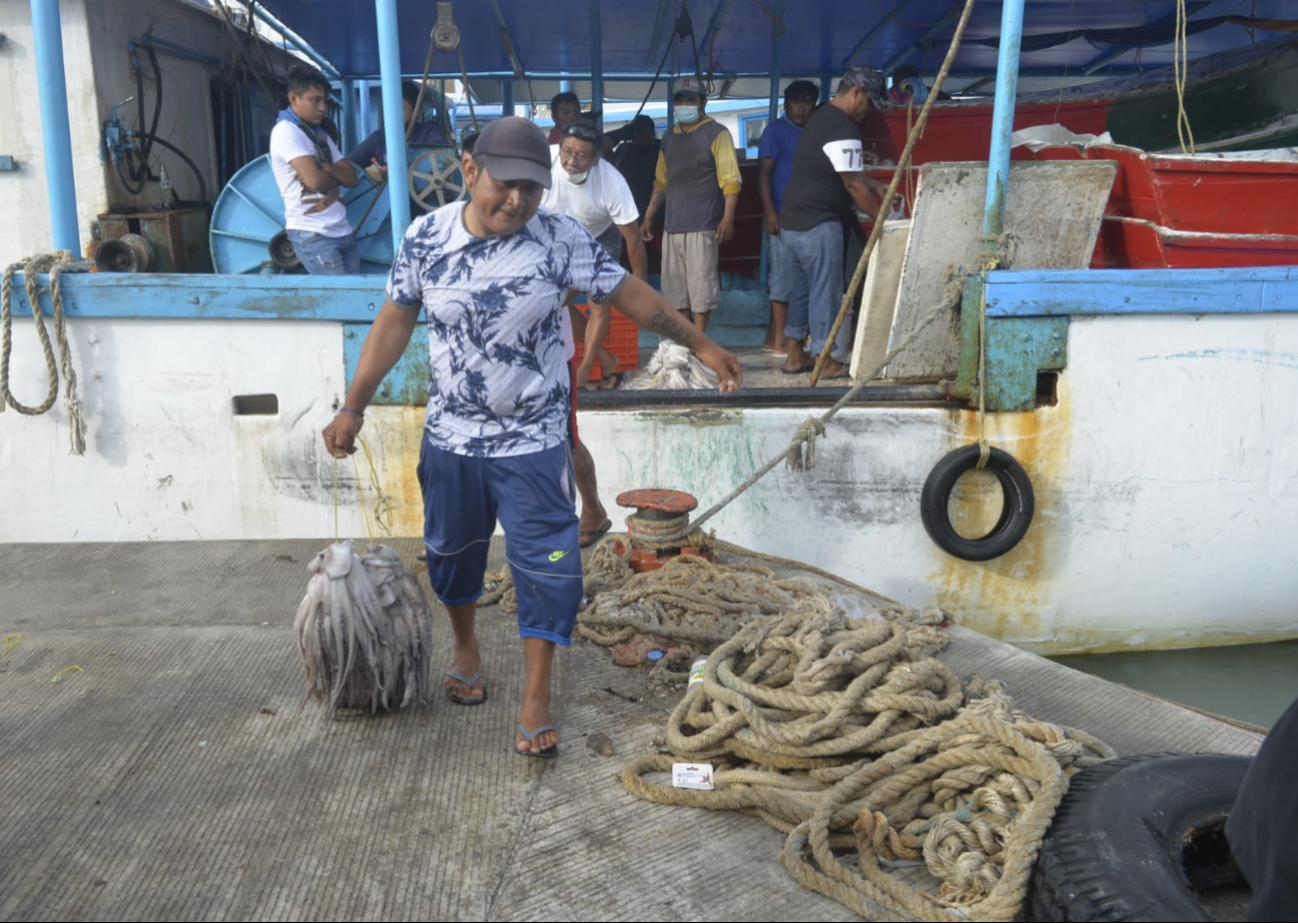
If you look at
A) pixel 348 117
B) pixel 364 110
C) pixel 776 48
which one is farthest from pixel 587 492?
pixel 364 110

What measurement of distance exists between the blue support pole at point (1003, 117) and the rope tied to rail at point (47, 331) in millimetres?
4365

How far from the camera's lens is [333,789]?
9.16ft

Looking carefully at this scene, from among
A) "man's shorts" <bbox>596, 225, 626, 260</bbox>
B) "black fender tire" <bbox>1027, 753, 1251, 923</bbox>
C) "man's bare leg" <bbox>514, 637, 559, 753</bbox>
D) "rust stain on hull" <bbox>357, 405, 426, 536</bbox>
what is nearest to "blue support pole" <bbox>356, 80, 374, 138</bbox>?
"man's shorts" <bbox>596, 225, 626, 260</bbox>

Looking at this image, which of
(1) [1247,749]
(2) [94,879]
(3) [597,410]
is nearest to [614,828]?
(2) [94,879]

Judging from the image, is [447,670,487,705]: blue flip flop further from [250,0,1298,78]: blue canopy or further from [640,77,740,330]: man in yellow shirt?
[250,0,1298,78]: blue canopy

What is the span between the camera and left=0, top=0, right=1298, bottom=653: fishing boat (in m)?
5.00

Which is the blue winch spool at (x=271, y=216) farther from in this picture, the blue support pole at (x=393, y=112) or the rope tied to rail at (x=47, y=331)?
the rope tied to rail at (x=47, y=331)

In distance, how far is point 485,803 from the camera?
108 inches

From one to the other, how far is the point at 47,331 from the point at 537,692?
3.52 m

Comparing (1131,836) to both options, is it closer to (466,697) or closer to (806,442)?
(466,697)

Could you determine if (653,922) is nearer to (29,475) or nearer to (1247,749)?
(1247,749)

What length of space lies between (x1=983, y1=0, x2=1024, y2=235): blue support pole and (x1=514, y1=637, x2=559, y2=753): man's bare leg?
3283mm

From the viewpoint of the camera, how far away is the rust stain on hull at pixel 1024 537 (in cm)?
520

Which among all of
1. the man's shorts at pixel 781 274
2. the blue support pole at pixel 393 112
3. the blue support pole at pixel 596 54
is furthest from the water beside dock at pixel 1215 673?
the blue support pole at pixel 596 54
